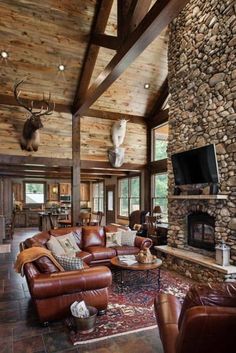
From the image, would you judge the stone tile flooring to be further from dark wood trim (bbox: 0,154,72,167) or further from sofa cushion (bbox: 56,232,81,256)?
dark wood trim (bbox: 0,154,72,167)

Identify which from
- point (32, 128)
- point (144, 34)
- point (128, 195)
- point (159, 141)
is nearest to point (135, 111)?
point (159, 141)

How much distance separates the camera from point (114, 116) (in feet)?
27.5

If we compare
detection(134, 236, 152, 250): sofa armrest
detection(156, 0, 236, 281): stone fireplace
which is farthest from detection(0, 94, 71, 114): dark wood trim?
detection(134, 236, 152, 250): sofa armrest

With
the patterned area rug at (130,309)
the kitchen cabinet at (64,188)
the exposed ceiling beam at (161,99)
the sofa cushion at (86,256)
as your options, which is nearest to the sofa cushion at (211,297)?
the patterned area rug at (130,309)

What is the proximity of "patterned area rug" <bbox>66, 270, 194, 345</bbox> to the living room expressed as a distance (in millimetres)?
78

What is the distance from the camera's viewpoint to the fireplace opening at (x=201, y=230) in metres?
5.18

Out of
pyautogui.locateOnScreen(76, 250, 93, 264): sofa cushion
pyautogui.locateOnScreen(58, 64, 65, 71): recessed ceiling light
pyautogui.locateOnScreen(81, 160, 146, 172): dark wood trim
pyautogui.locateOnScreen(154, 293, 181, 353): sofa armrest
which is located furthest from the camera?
pyautogui.locateOnScreen(81, 160, 146, 172): dark wood trim

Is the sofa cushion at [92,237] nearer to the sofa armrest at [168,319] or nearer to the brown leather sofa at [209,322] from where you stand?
the sofa armrest at [168,319]

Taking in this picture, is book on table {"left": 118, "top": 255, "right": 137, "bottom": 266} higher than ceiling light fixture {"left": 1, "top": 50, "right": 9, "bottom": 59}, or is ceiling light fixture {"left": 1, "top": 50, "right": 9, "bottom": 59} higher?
ceiling light fixture {"left": 1, "top": 50, "right": 9, "bottom": 59}

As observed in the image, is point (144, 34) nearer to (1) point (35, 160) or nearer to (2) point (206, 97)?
(2) point (206, 97)

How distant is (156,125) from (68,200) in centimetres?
778

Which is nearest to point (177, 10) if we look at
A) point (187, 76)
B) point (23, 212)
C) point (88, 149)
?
point (187, 76)

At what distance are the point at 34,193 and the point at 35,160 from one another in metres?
7.19

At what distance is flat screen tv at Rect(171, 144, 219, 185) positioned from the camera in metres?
4.85
